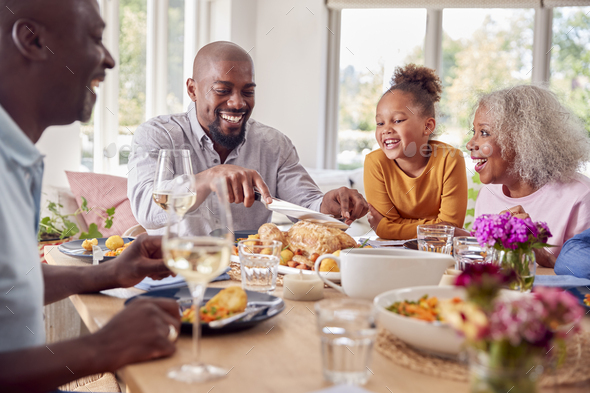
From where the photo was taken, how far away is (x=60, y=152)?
340 cm

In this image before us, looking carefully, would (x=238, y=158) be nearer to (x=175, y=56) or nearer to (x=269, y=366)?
(x=269, y=366)

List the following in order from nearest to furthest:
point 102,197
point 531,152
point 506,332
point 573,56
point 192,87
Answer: point 506,332 < point 531,152 < point 192,87 < point 102,197 < point 573,56

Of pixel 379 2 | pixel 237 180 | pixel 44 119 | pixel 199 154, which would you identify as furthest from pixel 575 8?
pixel 44 119

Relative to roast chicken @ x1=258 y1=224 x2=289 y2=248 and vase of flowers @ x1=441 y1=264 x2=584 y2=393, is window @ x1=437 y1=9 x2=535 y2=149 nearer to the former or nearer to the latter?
roast chicken @ x1=258 y1=224 x2=289 y2=248

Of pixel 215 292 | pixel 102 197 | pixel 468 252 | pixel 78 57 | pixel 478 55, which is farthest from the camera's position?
pixel 478 55

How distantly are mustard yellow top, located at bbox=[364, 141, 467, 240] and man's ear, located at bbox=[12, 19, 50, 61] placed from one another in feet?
6.02

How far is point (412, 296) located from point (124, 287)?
576 mm

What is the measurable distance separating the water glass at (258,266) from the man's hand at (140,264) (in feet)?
0.52

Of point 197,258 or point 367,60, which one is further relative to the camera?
point 367,60

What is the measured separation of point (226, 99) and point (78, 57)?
1434mm

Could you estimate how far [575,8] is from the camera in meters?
4.29

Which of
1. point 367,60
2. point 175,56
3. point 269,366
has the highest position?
point 367,60

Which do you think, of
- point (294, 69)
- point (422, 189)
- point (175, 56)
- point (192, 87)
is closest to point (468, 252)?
point (422, 189)

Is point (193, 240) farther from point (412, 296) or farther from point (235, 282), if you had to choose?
point (235, 282)
